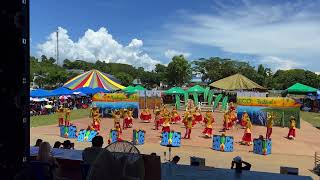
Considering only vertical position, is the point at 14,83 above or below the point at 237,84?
below

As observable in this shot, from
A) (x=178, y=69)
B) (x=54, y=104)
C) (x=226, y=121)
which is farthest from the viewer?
(x=178, y=69)

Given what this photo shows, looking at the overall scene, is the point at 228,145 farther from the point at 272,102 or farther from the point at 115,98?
the point at 115,98

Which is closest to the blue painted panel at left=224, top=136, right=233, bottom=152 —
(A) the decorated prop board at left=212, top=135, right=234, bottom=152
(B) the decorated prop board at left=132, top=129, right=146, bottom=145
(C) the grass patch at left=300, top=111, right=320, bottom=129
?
(A) the decorated prop board at left=212, top=135, right=234, bottom=152

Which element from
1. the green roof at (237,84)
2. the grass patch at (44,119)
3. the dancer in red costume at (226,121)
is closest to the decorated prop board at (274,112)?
the green roof at (237,84)

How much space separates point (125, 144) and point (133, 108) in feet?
100

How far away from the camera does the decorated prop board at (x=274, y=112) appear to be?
30.2 metres

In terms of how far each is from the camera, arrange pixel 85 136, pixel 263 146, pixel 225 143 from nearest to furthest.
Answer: pixel 263 146, pixel 225 143, pixel 85 136

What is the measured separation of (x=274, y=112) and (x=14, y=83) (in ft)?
92.3

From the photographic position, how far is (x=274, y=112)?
30812 millimetres

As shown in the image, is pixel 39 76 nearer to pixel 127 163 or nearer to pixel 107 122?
pixel 107 122

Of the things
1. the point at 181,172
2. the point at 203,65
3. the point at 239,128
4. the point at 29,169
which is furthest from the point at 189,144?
the point at 203,65

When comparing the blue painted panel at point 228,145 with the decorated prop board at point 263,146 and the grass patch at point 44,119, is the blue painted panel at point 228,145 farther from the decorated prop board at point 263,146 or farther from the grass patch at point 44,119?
the grass patch at point 44,119

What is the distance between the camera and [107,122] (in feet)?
103

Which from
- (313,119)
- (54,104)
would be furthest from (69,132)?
(313,119)
